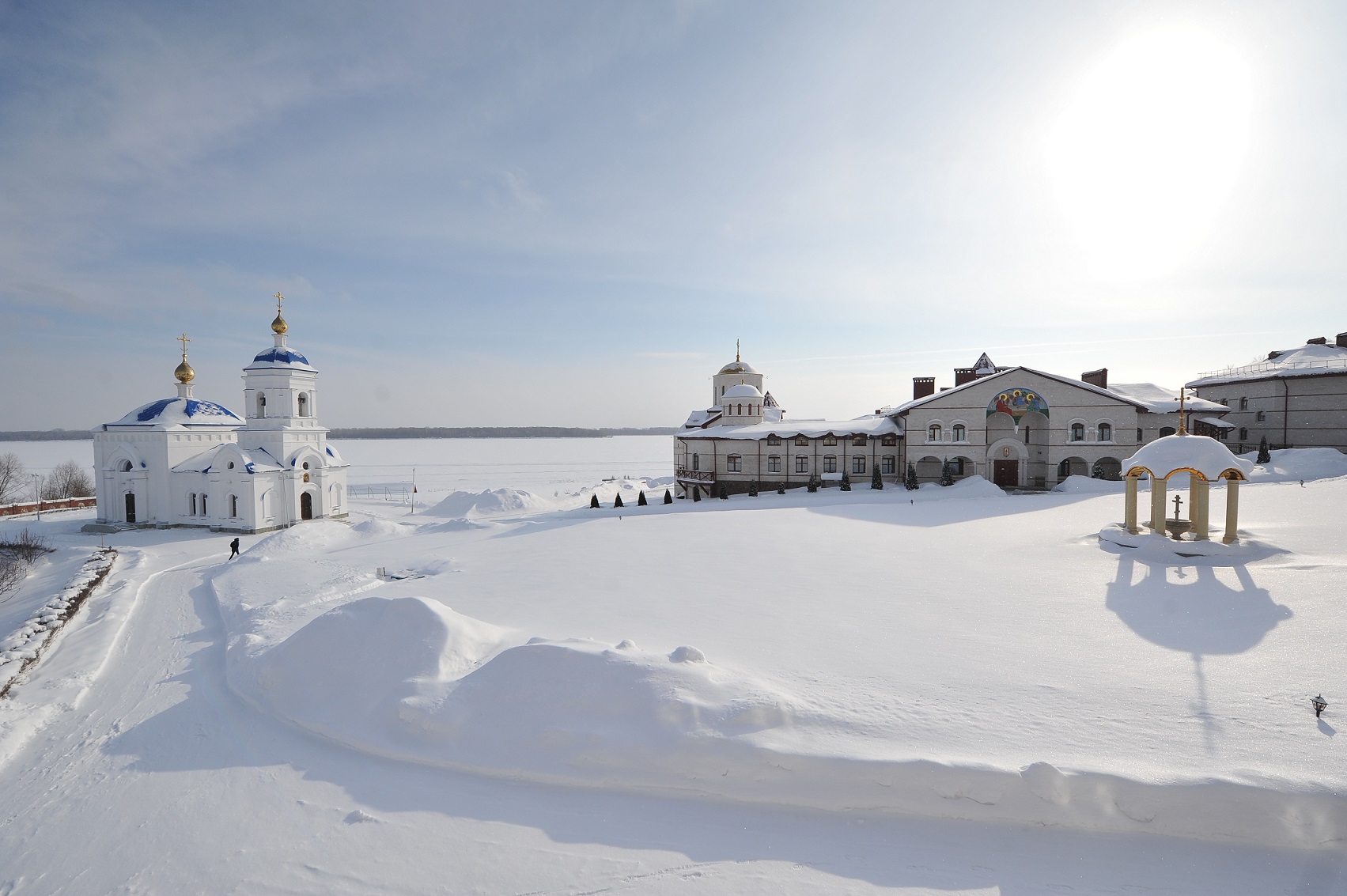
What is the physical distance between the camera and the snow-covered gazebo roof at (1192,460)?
15.2 metres

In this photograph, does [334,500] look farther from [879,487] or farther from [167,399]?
[879,487]

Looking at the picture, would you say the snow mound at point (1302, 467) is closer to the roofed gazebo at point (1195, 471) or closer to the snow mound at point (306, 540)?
the roofed gazebo at point (1195, 471)

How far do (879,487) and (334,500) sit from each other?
29461 millimetres

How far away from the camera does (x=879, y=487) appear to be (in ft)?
98.6

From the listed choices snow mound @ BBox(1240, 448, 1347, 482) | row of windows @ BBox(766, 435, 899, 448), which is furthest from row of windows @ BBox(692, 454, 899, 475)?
snow mound @ BBox(1240, 448, 1347, 482)

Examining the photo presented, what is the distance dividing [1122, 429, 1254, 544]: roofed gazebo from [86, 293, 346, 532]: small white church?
3540cm

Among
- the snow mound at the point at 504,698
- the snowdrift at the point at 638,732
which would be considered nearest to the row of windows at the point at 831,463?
the snowdrift at the point at 638,732

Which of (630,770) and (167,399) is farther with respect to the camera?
(167,399)

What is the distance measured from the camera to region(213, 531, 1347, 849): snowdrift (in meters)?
5.91

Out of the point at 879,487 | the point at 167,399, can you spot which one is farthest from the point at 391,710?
the point at 167,399

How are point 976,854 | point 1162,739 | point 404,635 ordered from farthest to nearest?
point 404,635
point 1162,739
point 976,854

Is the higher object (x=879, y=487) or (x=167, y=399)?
(x=167, y=399)

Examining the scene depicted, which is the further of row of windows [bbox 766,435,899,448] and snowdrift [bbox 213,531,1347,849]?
row of windows [bbox 766,435,899,448]

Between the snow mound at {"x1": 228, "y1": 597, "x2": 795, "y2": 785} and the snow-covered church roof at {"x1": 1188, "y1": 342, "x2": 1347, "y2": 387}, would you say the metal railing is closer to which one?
the snow-covered church roof at {"x1": 1188, "y1": 342, "x2": 1347, "y2": 387}
